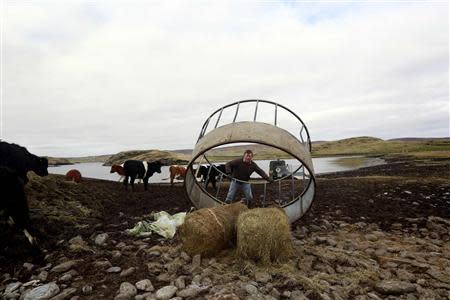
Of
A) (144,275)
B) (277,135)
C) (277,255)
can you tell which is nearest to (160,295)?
(144,275)

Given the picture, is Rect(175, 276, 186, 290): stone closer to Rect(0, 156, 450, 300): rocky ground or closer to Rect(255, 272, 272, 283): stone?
Rect(0, 156, 450, 300): rocky ground

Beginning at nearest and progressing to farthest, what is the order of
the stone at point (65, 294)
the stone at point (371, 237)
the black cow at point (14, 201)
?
the stone at point (65, 294), the black cow at point (14, 201), the stone at point (371, 237)

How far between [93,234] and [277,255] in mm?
4676

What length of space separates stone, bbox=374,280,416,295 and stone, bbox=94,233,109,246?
6025 mm

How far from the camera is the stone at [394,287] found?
6051 mm

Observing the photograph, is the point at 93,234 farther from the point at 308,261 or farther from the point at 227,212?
the point at 308,261

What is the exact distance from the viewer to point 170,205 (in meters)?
14.0

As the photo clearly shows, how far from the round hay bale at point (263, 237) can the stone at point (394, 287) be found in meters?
1.84

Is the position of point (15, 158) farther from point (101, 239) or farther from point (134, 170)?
point (134, 170)

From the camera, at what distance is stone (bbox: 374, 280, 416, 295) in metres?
6.05

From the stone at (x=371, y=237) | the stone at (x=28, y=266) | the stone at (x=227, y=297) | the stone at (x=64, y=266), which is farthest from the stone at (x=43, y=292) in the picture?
the stone at (x=371, y=237)

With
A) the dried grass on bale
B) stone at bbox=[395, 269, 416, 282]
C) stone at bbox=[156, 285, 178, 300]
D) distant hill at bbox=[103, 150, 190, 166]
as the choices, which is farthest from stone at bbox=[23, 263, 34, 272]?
distant hill at bbox=[103, 150, 190, 166]

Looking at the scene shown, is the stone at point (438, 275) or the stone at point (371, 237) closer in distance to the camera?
the stone at point (438, 275)

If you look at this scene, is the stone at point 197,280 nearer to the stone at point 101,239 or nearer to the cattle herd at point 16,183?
the stone at point 101,239
